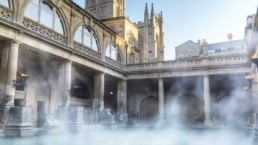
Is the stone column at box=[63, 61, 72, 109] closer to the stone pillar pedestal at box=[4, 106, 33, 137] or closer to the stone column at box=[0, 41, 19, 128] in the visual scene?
the stone column at box=[0, 41, 19, 128]

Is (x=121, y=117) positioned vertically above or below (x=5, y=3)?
below

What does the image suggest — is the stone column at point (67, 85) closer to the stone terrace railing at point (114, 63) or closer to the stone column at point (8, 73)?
the stone column at point (8, 73)

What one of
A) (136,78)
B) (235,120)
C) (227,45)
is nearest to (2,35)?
(136,78)

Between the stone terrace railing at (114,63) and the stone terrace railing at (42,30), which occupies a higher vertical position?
the stone terrace railing at (42,30)

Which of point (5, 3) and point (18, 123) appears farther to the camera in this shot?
point (5, 3)

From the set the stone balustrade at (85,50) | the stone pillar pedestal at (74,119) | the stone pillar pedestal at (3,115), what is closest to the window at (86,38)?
the stone balustrade at (85,50)

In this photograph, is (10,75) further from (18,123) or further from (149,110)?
(149,110)

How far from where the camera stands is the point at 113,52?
25.5 meters

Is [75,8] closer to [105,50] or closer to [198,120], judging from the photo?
[105,50]

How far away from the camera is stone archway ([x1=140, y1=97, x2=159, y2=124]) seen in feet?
94.8

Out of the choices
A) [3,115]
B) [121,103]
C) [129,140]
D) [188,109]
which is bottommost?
[129,140]

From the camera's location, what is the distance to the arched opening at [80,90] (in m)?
23.3

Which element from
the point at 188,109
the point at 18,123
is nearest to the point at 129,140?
the point at 18,123

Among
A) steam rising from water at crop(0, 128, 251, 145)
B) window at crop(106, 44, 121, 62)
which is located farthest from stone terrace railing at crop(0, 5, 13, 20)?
window at crop(106, 44, 121, 62)
